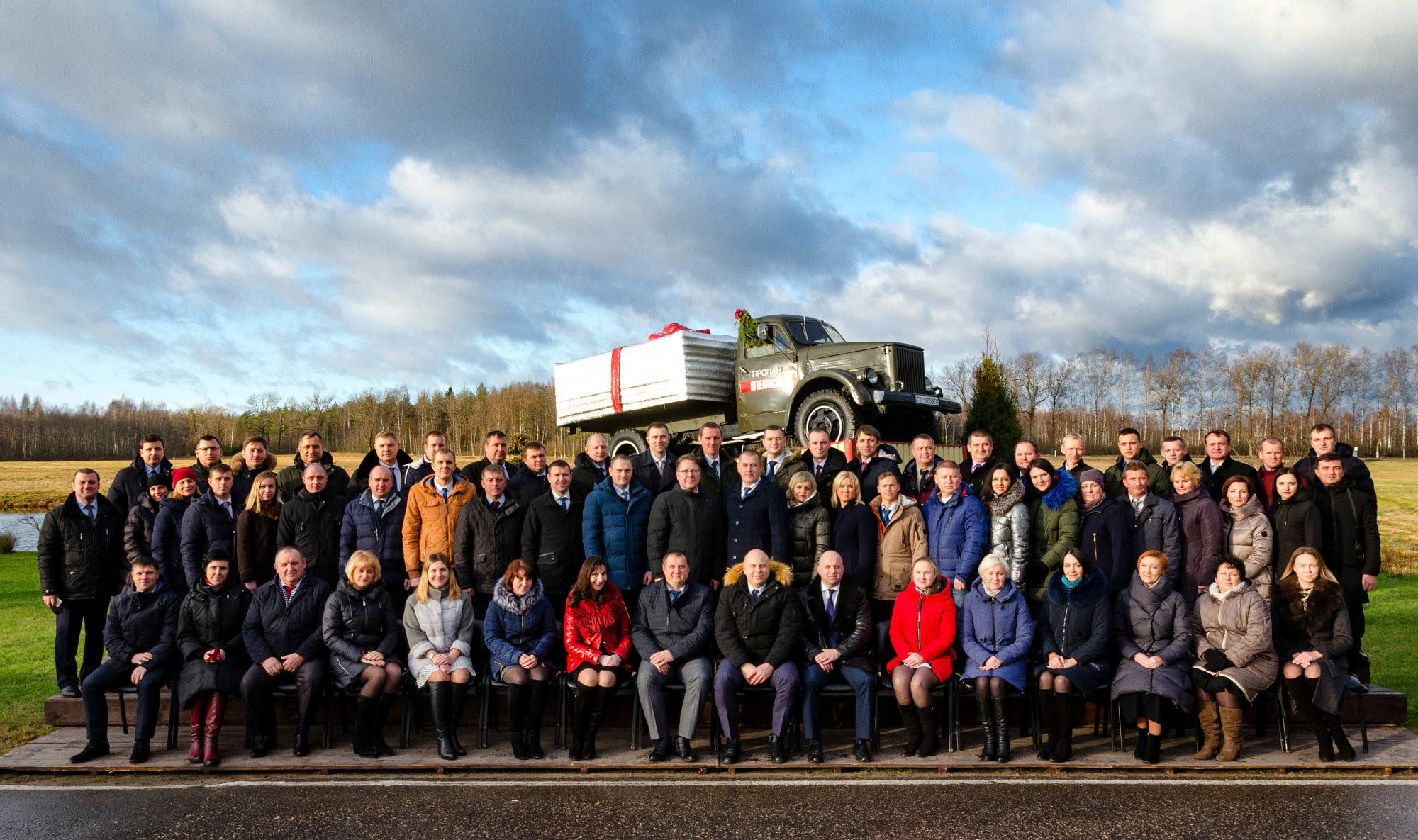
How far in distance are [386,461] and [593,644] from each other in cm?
244

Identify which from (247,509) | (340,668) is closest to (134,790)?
(340,668)

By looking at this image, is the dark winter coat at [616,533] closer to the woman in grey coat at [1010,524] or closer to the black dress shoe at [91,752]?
the woman in grey coat at [1010,524]

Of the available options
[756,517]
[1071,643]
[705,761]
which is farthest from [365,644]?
[1071,643]

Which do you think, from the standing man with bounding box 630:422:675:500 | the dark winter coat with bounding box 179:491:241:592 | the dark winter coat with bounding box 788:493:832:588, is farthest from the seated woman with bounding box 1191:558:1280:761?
the dark winter coat with bounding box 179:491:241:592

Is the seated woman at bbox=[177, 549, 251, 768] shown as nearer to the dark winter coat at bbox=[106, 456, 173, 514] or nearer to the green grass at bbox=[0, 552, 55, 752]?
the green grass at bbox=[0, 552, 55, 752]

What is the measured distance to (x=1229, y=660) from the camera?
5.67m

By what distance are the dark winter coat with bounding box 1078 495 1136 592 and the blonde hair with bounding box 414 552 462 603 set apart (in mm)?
4282

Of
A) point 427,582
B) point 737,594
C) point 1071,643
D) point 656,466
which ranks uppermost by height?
point 656,466

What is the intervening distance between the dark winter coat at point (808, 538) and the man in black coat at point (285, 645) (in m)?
3.24

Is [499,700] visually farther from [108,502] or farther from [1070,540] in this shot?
[1070,540]

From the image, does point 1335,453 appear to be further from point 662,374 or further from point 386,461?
point 662,374

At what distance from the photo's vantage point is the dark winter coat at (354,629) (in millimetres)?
5898

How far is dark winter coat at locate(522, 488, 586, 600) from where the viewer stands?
21.4ft

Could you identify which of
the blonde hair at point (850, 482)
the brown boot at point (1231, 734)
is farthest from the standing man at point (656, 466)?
the brown boot at point (1231, 734)
